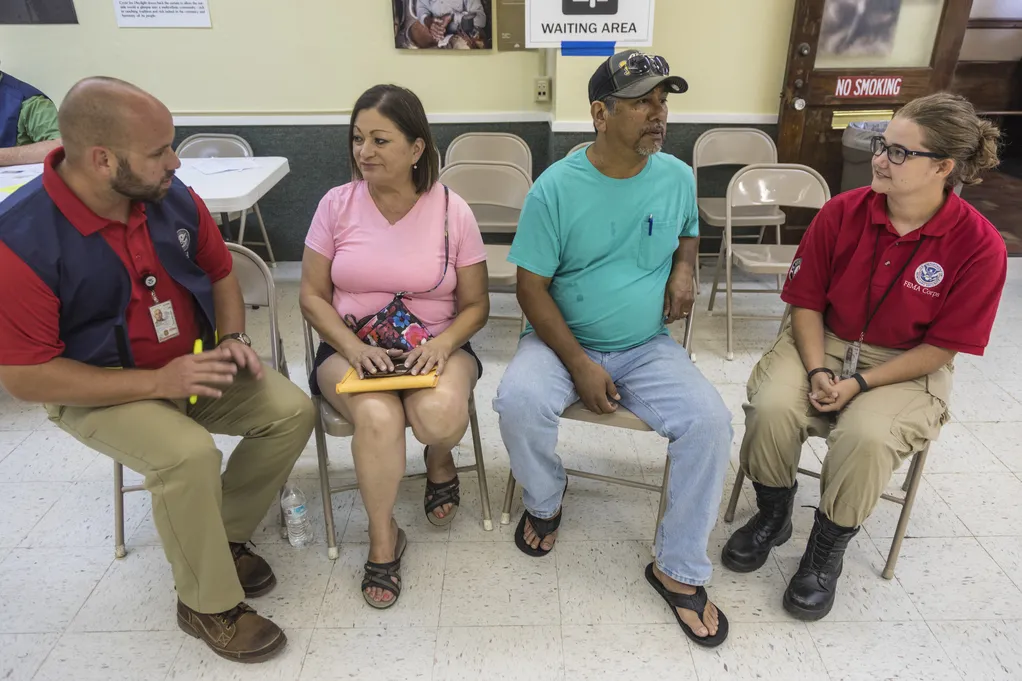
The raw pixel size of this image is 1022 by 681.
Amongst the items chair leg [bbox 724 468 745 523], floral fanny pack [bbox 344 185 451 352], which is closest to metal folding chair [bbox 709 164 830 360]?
chair leg [bbox 724 468 745 523]

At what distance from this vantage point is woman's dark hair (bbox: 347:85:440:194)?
1.75m

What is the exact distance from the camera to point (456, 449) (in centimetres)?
244

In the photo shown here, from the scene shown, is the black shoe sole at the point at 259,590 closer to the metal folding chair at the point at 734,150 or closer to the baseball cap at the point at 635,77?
the baseball cap at the point at 635,77

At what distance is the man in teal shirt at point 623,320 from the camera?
168 centimetres

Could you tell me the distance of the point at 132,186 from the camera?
4.74ft

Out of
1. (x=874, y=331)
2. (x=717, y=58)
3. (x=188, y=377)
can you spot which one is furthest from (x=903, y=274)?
(x=717, y=58)

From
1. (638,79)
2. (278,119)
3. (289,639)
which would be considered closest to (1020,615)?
(638,79)

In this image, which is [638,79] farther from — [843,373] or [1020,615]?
[1020,615]

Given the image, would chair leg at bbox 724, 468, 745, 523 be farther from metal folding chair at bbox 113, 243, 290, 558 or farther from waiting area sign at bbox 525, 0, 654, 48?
waiting area sign at bbox 525, 0, 654, 48

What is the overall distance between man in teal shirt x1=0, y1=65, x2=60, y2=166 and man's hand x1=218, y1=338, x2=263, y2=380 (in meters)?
2.37

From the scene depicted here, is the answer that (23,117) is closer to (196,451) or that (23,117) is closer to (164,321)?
(164,321)

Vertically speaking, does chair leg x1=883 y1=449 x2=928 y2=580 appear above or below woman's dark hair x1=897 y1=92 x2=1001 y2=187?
below

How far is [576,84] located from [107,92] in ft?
8.55

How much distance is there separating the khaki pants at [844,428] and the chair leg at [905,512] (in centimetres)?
12
